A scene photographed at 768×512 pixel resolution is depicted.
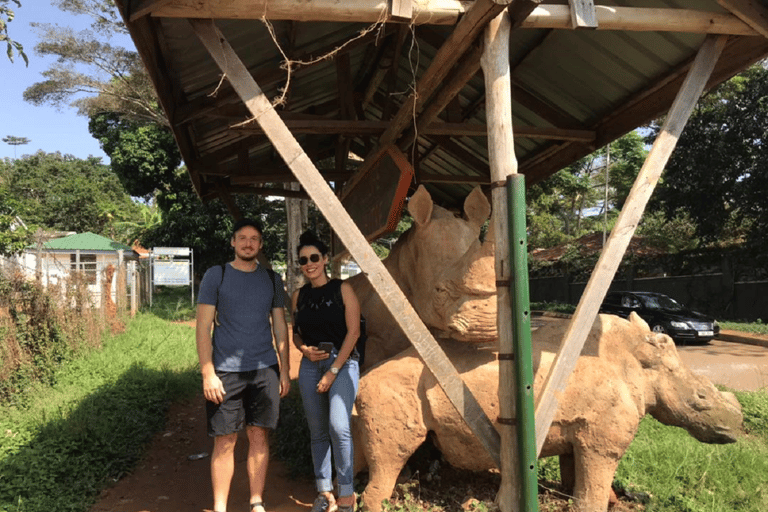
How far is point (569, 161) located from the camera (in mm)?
6680

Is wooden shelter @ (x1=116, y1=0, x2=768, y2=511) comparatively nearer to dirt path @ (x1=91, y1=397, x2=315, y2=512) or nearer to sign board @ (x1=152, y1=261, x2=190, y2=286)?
dirt path @ (x1=91, y1=397, x2=315, y2=512)

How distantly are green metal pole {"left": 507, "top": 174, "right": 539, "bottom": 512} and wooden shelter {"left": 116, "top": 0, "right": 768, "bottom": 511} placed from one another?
7 centimetres

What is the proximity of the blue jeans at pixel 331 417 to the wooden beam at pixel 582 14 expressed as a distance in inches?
103

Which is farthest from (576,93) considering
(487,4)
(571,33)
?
(487,4)

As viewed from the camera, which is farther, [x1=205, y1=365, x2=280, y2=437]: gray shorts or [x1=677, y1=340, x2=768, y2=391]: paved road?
[x1=677, y1=340, x2=768, y2=391]: paved road

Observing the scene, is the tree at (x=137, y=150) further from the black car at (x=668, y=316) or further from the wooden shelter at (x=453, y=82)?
the black car at (x=668, y=316)

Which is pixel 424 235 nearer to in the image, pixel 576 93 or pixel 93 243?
pixel 576 93

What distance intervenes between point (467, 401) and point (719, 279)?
796 inches

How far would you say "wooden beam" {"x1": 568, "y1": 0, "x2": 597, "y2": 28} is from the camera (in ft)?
11.8

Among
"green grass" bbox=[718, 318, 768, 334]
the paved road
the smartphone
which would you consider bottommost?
the paved road

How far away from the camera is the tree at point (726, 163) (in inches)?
711

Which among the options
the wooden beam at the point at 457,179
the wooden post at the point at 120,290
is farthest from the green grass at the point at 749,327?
the wooden post at the point at 120,290

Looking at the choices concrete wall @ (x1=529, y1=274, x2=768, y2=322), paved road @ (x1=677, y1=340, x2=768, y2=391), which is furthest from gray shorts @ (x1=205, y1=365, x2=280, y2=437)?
concrete wall @ (x1=529, y1=274, x2=768, y2=322)

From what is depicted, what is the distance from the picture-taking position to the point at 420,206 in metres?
4.62
